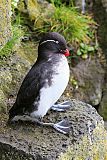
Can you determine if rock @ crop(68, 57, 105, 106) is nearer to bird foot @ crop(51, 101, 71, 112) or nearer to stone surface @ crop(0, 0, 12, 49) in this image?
bird foot @ crop(51, 101, 71, 112)

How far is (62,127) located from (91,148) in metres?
0.40

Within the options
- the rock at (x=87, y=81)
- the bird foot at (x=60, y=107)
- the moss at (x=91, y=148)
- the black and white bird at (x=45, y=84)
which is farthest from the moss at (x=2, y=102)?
the rock at (x=87, y=81)

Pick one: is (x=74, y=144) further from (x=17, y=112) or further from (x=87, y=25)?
(x=87, y=25)

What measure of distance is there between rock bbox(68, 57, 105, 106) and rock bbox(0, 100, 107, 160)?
6.92ft

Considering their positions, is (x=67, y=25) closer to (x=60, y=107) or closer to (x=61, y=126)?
(x=60, y=107)

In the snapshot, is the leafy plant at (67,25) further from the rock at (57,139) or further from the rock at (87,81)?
the rock at (57,139)

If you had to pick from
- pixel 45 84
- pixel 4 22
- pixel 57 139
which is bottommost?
pixel 57 139

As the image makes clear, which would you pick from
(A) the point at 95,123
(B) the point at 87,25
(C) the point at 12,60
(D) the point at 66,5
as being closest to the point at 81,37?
(B) the point at 87,25

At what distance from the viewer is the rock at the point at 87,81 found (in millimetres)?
7031

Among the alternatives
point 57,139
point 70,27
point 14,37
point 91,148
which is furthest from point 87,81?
point 57,139

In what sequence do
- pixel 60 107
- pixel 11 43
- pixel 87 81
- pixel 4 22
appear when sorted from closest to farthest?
pixel 4 22 → pixel 60 107 → pixel 11 43 → pixel 87 81

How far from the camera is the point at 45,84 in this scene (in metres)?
4.28

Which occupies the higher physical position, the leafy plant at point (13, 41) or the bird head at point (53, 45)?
the bird head at point (53, 45)

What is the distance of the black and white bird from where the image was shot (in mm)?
4290
